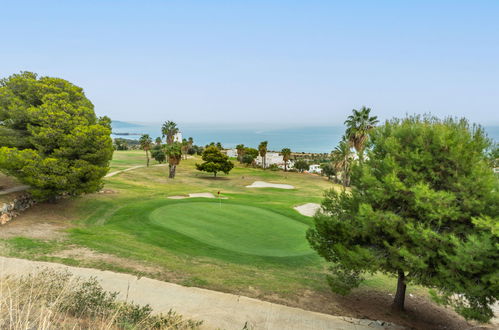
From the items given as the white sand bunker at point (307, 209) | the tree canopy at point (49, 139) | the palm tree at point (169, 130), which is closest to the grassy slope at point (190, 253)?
the tree canopy at point (49, 139)

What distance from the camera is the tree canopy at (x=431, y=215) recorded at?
8555 mm

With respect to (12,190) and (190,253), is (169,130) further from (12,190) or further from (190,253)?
(190,253)

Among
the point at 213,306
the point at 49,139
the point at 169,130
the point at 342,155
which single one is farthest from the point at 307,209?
the point at 169,130

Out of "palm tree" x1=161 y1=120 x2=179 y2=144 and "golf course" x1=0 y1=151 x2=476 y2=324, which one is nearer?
"golf course" x1=0 y1=151 x2=476 y2=324

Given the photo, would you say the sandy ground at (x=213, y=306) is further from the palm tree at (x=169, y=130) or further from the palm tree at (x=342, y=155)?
the palm tree at (x=169, y=130)

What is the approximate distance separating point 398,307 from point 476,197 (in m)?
5.47

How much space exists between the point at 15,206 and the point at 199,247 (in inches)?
538

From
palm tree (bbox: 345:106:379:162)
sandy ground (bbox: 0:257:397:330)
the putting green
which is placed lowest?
sandy ground (bbox: 0:257:397:330)

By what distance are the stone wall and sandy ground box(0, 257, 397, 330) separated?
913 cm

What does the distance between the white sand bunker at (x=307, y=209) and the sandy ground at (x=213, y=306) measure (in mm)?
17346

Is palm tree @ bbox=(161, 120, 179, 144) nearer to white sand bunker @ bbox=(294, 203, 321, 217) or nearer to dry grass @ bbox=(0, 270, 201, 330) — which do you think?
white sand bunker @ bbox=(294, 203, 321, 217)

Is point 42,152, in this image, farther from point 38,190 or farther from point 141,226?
point 141,226

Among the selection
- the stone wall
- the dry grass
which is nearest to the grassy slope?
the stone wall

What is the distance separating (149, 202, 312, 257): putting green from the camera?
17.3 meters
